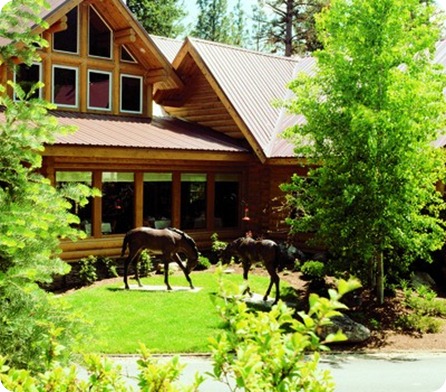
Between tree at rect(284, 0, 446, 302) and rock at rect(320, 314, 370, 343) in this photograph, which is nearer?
rock at rect(320, 314, 370, 343)

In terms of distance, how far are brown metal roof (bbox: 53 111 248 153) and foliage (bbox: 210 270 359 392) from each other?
12203 mm

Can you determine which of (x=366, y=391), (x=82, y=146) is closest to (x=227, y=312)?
(x=366, y=391)

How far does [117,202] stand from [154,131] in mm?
2867

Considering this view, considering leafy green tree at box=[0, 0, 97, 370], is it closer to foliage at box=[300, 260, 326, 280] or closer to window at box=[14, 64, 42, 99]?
foliage at box=[300, 260, 326, 280]

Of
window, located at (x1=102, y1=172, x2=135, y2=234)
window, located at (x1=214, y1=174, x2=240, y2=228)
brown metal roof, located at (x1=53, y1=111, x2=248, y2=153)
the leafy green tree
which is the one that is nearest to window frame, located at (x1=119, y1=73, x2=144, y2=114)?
brown metal roof, located at (x1=53, y1=111, x2=248, y2=153)

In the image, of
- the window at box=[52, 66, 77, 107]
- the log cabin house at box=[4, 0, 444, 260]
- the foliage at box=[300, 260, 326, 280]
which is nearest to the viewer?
the foliage at box=[300, 260, 326, 280]

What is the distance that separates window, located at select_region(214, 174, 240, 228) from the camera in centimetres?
2097

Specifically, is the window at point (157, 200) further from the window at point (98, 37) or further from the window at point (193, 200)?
the window at point (98, 37)

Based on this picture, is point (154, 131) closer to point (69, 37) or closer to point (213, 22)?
point (69, 37)

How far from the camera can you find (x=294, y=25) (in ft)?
127

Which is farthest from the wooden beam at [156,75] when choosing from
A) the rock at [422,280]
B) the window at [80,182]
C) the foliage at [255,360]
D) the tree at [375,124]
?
the foliage at [255,360]

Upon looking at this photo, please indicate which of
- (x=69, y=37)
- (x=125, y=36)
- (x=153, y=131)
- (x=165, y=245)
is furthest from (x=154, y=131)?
(x=165, y=245)

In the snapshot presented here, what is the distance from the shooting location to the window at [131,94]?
20750 mm

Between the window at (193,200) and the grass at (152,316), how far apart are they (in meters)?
3.78
